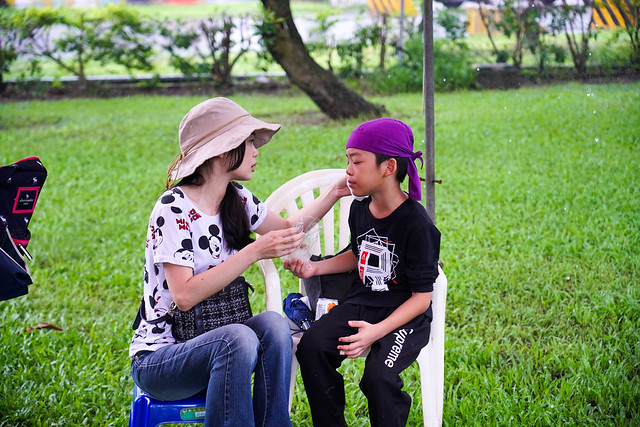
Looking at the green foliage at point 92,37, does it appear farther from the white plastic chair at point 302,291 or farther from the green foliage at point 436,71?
the white plastic chair at point 302,291

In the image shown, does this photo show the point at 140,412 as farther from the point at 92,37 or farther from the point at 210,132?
Result: the point at 92,37

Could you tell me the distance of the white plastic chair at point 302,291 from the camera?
2156 millimetres

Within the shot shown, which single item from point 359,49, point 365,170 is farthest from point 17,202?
point 359,49

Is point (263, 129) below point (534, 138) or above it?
above

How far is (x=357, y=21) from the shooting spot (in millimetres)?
9938

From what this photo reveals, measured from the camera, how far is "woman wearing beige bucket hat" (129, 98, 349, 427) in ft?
6.03

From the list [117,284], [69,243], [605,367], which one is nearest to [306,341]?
[605,367]

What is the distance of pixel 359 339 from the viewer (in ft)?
6.57

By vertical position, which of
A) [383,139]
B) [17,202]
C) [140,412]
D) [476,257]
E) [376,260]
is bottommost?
[476,257]

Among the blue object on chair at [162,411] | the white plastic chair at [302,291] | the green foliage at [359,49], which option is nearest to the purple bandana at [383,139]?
the white plastic chair at [302,291]

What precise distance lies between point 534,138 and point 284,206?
397cm

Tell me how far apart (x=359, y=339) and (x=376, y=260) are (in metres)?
0.27

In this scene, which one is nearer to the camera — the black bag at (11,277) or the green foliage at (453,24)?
the black bag at (11,277)

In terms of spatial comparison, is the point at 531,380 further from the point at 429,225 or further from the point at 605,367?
the point at 429,225
